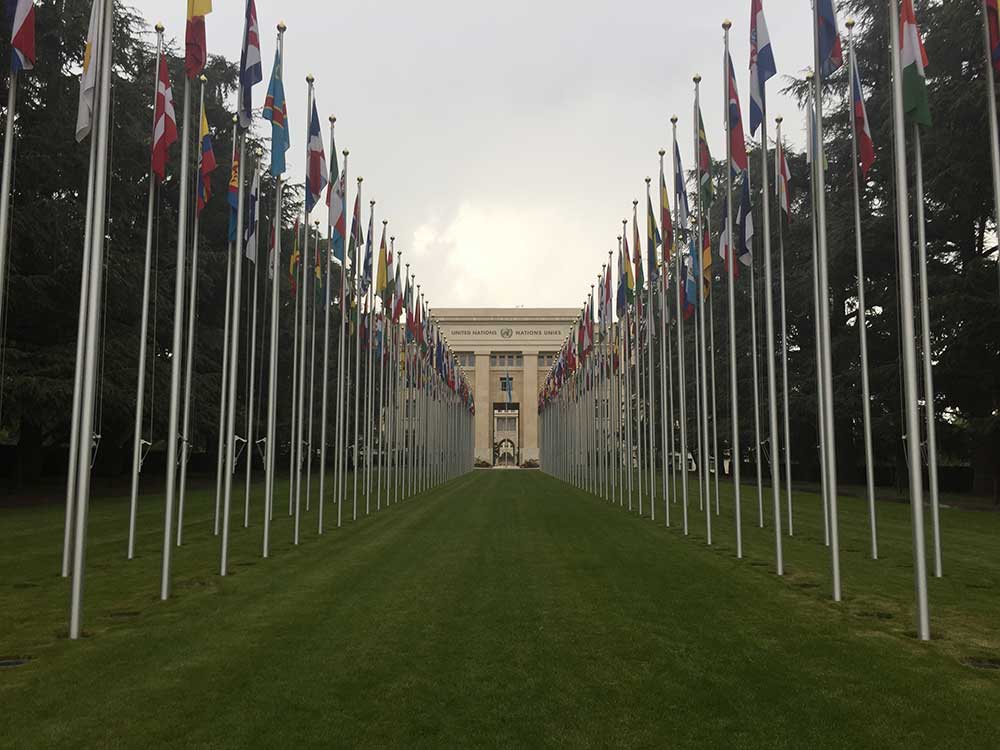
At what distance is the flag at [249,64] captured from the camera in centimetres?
1353

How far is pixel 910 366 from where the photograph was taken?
28.9ft

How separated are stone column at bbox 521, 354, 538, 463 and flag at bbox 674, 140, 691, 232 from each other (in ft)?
287

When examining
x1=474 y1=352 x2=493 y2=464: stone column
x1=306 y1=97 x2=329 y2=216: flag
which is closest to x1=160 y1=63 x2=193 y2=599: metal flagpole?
x1=306 y1=97 x2=329 y2=216: flag

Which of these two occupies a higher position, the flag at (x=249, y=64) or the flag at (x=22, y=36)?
the flag at (x=249, y=64)

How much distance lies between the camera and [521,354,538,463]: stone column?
355ft

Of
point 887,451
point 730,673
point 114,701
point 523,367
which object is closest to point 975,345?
point 887,451

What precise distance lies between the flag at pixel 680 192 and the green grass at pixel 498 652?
8267 millimetres

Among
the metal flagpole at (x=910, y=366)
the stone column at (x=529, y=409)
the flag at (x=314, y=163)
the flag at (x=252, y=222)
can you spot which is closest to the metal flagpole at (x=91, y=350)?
the flag at (x=252, y=222)

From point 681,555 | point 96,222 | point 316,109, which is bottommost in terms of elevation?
point 681,555

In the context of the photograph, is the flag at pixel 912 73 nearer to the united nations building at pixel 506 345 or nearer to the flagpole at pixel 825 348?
the flagpole at pixel 825 348

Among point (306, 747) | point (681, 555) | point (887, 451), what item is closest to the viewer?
point (306, 747)

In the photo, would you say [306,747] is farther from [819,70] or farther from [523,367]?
[523,367]

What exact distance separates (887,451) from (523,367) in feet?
249

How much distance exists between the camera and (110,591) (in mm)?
11539
